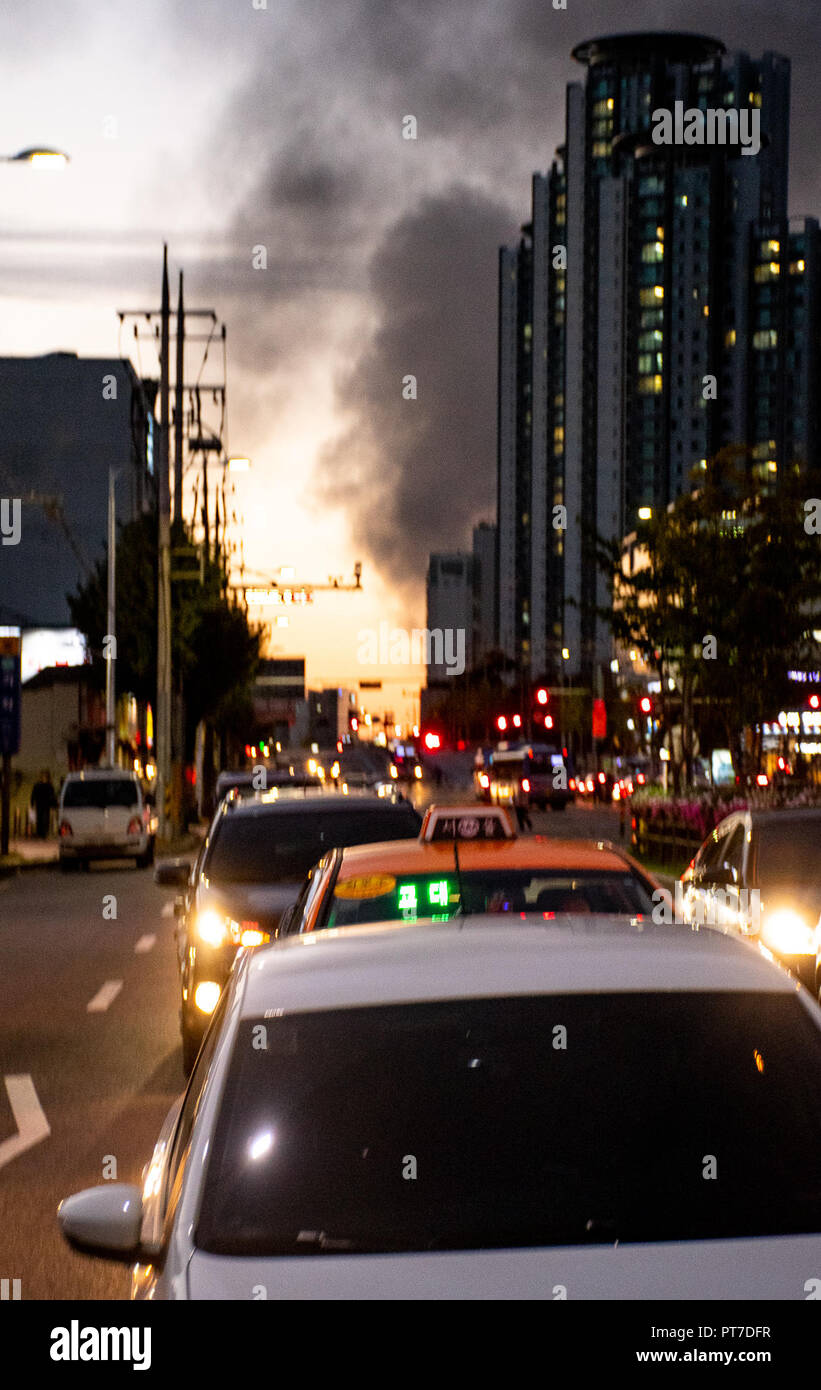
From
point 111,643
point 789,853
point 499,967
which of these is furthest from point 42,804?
point 499,967

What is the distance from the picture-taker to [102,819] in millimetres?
36094

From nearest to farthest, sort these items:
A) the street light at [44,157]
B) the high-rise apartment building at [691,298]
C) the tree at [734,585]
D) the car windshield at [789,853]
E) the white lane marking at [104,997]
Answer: the car windshield at [789,853], the white lane marking at [104,997], the street light at [44,157], the tree at [734,585], the high-rise apartment building at [691,298]

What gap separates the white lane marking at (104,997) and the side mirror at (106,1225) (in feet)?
36.8

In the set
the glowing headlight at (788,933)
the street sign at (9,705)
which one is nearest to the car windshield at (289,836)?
the glowing headlight at (788,933)

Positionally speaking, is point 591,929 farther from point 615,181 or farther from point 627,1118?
point 615,181

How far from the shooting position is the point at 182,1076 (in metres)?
11.3

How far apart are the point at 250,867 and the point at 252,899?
0.58 metres

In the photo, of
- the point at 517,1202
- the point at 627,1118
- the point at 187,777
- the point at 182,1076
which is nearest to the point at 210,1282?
the point at 517,1202

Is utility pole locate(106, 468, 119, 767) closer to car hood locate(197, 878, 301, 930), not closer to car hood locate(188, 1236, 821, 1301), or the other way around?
car hood locate(197, 878, 301, 930)

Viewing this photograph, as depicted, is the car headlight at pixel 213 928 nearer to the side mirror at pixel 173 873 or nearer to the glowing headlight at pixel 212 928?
the glowing headlight at pixel 212 928

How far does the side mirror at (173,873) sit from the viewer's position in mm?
12461

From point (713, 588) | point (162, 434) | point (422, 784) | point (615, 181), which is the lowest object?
point (422, 784)

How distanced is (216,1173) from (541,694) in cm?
6751

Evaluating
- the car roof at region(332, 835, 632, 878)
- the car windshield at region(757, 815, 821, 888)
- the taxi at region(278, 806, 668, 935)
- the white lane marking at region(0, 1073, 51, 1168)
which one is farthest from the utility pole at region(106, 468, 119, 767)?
the taxi at region(278, 806, 668, 935)
